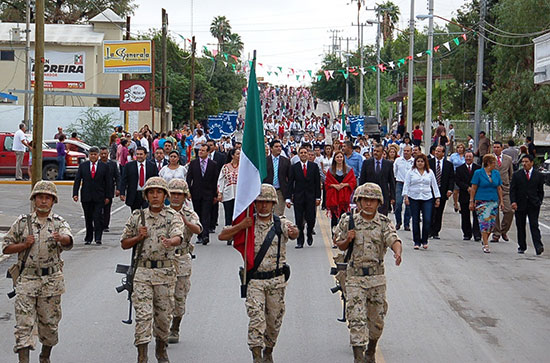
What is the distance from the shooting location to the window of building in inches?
2345

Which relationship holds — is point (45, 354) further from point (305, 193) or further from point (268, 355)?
point (305, 193)

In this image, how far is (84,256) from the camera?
15828 millimetres

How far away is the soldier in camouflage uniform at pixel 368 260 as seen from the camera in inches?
321

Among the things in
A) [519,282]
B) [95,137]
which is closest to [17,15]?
[95,137]

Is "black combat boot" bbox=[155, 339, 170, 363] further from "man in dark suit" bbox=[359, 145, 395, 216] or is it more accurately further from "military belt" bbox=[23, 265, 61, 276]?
"man in dark suit" bbox=[359, 145, 395, 216]

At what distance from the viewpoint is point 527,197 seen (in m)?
16.6

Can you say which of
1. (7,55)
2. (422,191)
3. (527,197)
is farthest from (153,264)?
(7,55)

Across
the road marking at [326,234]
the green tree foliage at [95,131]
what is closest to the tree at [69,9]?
the green tree foliage at [95,131]

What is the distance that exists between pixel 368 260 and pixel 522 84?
3305cm

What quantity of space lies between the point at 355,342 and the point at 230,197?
9.18 m

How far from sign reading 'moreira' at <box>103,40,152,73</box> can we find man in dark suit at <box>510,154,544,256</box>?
34703mm

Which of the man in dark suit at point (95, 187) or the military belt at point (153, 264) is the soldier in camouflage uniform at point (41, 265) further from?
the man in dark suit at point (95, 187)

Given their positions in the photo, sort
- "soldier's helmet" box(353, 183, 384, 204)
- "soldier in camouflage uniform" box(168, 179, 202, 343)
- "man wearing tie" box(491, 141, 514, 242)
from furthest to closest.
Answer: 1. "man wearing tie" box(491, 141, 514, 242)
2. "soldier in camouflage uniform" box(168, 179, 202, 343)
3. "soldier's helmet" box(353, 183, 384, 204)

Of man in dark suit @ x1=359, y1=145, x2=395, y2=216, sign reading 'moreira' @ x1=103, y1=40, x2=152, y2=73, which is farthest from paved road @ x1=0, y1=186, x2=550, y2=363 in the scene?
sign reading 'moreira' @ x1=103, y1=40, x2=152, y2=73
